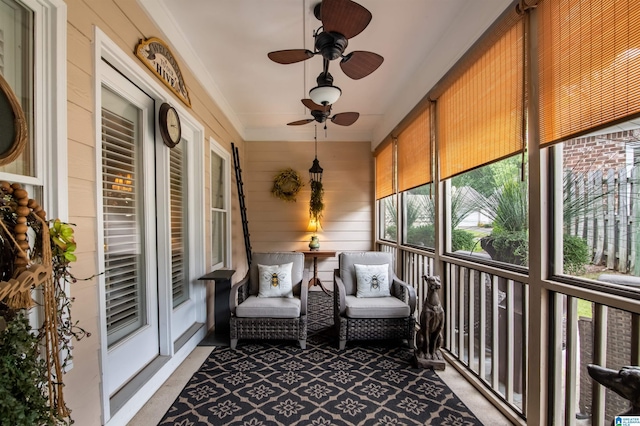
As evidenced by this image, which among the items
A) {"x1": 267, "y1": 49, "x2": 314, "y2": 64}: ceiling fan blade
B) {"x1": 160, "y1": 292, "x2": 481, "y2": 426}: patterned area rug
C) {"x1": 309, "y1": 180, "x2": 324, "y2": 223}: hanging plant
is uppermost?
{"x1": 267, "y1": 49, "x2": 314, "y2": 64}: ceiling fan blade

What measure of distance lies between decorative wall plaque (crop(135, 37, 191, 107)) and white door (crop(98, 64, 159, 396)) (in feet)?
0.66

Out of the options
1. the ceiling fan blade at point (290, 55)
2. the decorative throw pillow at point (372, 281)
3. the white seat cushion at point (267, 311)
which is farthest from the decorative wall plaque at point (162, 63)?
the decorative throw pillow at point (372, 281)

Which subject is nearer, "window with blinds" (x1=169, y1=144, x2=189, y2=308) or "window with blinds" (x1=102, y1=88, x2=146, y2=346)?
"window with blinds" (x1=102, y1=88, x2=146, y2=346)

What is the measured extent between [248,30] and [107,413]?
2905 mm

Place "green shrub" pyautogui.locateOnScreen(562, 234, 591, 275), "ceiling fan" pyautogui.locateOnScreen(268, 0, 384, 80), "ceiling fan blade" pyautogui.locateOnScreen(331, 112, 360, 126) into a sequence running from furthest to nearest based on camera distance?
"ceiling fan blade" pyautogui.locateOnScreen(331, 112, 360, 126)
"ceiling fan" pyautogui.locateOnScreen(268, 0, 384, 80)
"green shrub" pyautogui.locateOnScreen(562, 234, 591, 275)

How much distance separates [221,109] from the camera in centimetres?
394

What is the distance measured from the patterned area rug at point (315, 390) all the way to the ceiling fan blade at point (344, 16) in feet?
8.08

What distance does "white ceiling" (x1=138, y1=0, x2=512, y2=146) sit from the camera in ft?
7.26

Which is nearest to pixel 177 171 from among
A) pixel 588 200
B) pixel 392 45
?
pixel 392 45

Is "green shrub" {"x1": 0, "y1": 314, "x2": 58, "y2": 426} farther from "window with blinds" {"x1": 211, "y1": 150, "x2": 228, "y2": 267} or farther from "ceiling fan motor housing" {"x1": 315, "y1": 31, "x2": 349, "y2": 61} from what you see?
"window with blinds" {"x1": 211, "y1": 150, "x2": 228, "y2": 267}

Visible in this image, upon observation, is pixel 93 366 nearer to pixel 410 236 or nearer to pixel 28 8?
pixel 28 8

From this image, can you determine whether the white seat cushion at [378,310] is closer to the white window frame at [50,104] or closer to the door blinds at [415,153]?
the door blinds at [415,153]

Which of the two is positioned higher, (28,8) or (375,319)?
(28,8)

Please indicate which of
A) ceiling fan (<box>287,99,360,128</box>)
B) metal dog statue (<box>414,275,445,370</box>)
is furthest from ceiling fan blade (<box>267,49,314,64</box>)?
metal dog statue (<box>414,275,445,370</box>)
